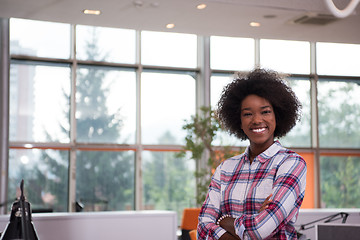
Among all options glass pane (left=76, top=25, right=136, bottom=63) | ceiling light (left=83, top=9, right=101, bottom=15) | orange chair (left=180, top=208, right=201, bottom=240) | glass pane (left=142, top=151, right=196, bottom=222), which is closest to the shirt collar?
orange chair (left=180, top=208, right=201, bottom=240)

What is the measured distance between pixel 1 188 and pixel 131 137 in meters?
2.63

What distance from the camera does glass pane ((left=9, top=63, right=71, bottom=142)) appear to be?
9.69 meters

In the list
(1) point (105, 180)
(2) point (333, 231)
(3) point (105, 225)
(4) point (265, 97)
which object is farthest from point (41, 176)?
(4) point (265, 97)

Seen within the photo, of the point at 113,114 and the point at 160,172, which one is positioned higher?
the point at 113,114

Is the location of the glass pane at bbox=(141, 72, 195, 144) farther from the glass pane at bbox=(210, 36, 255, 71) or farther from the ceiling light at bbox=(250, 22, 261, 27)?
the ceiling light at bbox=(250, 22, 261, 27)

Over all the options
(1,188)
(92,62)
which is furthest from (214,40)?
(1,188)

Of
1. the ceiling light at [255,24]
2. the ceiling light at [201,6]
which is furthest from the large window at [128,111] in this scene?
the ceiling light at [201,6]

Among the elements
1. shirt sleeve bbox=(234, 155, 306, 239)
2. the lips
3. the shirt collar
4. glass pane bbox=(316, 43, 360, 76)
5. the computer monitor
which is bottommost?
the computer monitor

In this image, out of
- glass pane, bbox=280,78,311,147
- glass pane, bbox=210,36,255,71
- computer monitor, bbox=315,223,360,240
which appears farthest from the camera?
glass pane, bbox=280,78,311,147

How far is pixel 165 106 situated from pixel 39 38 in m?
2.82

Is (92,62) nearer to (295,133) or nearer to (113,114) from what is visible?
(113,114)

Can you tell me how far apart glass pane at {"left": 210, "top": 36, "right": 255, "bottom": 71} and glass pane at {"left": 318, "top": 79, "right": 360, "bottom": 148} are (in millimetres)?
1698

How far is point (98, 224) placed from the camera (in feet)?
14.9

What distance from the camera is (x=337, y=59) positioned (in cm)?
1136
